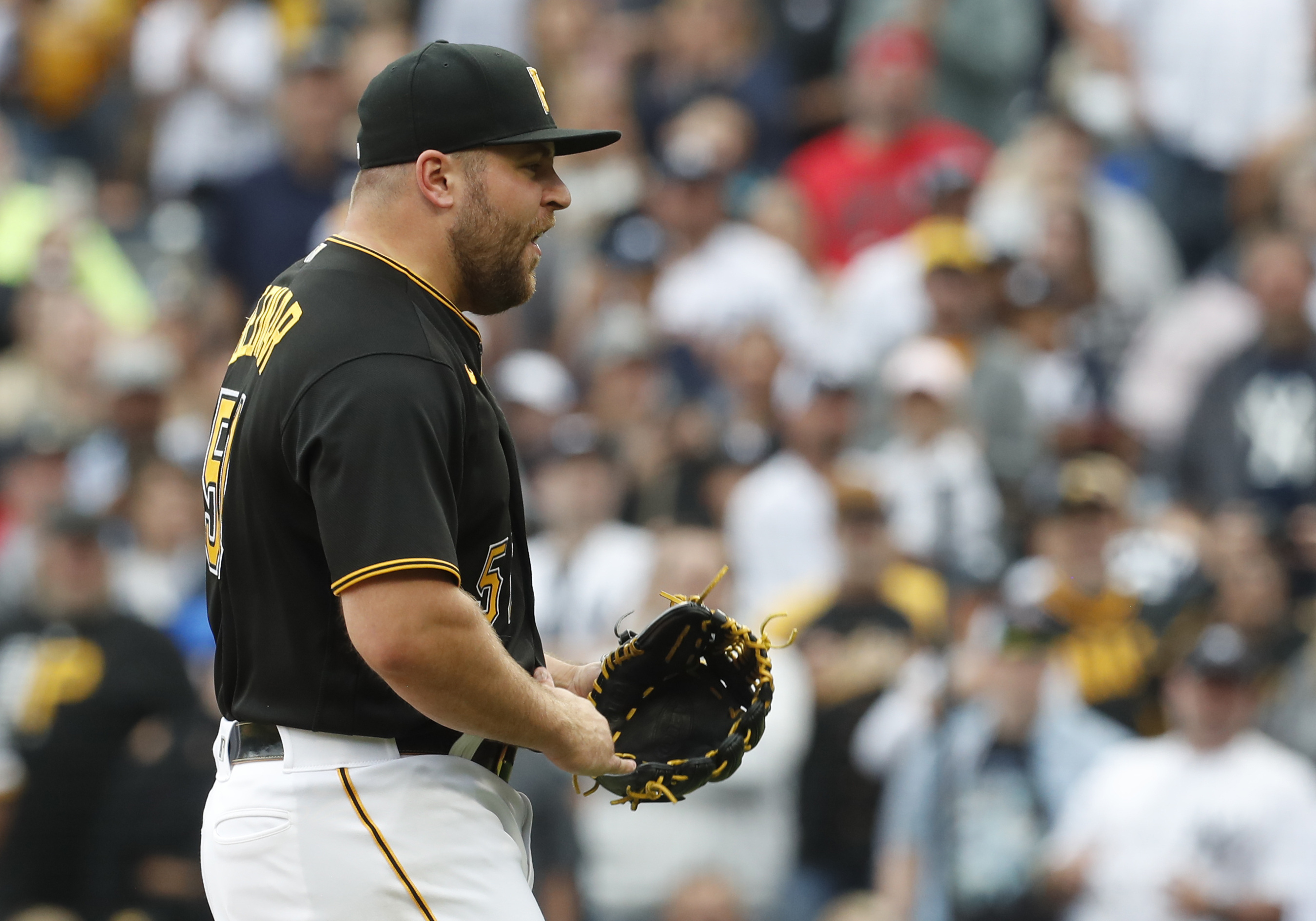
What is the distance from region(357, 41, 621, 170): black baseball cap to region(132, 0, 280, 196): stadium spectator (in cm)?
787

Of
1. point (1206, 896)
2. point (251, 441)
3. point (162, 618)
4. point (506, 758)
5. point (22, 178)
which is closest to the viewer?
point (251, 441)

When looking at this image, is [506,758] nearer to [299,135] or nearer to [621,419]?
[621,419]

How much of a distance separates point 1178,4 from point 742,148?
2.51m

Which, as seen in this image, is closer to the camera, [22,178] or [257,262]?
[257,262]

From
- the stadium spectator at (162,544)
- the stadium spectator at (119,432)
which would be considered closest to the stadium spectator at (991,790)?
the stadium spectator at (162,544)

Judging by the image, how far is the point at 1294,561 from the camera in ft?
22.5

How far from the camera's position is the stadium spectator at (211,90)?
35.0ft

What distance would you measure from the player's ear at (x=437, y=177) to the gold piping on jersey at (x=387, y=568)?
0.67 metres

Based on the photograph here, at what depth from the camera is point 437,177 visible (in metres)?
2.87

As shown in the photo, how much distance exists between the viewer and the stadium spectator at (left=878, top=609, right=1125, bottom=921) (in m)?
6.05

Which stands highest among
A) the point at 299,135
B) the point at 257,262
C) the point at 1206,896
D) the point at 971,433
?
the point at 299,135

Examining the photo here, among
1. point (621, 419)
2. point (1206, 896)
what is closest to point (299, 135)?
point (621, 419)

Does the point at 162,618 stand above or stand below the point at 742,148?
below

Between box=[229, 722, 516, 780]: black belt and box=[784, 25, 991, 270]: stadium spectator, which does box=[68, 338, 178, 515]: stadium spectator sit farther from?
box=[229, 722, 516, 780]: black belt
